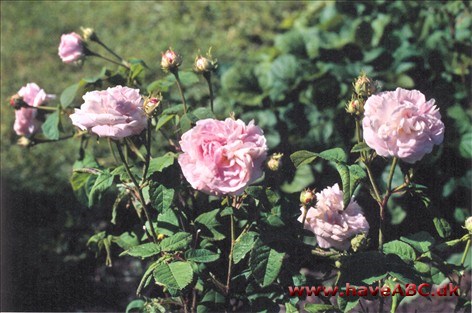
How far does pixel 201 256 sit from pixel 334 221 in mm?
303

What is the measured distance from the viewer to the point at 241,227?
1.71m

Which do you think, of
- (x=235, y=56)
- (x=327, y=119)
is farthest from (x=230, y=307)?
(x=235, y=56)

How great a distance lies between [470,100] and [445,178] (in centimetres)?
35

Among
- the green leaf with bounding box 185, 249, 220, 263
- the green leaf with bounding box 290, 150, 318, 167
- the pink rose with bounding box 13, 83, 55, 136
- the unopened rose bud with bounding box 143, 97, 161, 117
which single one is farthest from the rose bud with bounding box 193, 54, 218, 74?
the pink rose with bounding box 13, 83, 55, 136

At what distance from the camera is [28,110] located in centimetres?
200

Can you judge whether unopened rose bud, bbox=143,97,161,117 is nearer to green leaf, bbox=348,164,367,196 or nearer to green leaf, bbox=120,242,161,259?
green leaf, bbox=120,242,161,259

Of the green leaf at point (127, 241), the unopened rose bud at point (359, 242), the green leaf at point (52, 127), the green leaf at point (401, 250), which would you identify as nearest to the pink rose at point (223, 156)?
the unopened rose bud at point (359, 242)

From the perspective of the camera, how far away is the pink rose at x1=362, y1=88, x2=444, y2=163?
136cm

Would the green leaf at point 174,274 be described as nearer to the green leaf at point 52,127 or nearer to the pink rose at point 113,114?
the pink rose at point 113,114

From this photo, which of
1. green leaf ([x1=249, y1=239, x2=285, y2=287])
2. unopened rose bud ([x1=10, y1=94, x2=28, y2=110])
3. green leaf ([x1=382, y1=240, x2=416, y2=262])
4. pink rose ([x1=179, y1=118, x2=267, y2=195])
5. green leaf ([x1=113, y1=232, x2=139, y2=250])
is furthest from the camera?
unopened rose bud ([x1=10, y1=94, x2=28, y2=110])

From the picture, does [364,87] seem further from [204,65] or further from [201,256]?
[201,256]

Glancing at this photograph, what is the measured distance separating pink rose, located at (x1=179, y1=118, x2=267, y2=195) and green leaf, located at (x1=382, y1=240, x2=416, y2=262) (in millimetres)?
383

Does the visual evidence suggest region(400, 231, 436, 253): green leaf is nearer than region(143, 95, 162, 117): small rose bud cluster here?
No

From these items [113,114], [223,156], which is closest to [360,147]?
[223,156]
